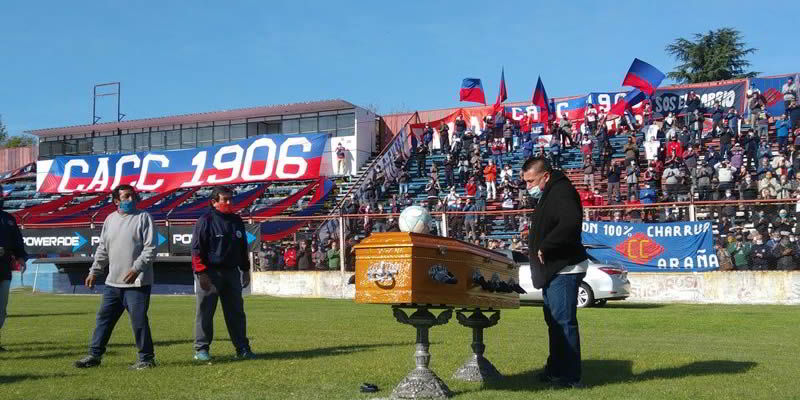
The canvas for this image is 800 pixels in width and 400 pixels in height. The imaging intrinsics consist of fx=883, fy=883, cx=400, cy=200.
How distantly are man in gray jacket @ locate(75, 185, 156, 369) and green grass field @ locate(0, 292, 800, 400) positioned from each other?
11.6 inches

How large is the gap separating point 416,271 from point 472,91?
1396 inches

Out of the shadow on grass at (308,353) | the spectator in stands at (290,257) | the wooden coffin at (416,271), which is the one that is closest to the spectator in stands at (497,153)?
the spectator in stands at (290,257)

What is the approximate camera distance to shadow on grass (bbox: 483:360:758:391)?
7.72m

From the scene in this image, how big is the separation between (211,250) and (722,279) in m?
15.7

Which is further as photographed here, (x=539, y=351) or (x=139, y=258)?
(x=539, y=351)

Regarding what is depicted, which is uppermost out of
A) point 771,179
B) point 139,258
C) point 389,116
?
point 389,116

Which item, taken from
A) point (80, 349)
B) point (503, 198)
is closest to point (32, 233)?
point (503, 198)

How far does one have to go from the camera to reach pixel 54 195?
49.2m

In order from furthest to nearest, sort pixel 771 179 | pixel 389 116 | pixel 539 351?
pixel 389 116, pixel 771 179, pixel 539 351

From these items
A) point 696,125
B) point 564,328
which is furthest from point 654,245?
point 564,328

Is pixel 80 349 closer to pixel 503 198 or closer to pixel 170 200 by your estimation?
pixel 503 198

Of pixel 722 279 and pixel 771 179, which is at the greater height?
pixel 771 179

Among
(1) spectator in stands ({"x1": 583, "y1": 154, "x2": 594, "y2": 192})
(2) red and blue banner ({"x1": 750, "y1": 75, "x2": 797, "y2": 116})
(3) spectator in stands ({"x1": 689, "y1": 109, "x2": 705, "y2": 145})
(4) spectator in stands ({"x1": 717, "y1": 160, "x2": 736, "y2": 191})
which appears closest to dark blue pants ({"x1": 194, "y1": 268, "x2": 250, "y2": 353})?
(4) spectator in stands ({"x1": 717, "y1": 160, "x2": 736, "y2": 191})

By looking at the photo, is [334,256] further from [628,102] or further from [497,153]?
[628,102]
